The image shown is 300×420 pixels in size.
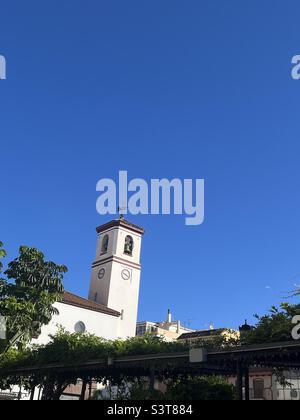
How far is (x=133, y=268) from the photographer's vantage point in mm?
58344

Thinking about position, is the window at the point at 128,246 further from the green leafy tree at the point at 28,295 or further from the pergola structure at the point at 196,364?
the pergola structure at the point at 196,364

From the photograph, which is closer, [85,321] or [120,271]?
[85,321]

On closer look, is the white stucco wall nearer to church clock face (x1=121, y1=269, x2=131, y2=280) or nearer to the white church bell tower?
the white church bell tower

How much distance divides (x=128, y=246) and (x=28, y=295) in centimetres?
2611

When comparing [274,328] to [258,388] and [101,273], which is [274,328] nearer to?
[258,388]

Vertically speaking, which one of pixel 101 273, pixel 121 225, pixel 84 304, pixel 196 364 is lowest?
pixel 196 364

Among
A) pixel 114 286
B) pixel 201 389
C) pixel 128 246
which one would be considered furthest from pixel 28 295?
pixel 128 246

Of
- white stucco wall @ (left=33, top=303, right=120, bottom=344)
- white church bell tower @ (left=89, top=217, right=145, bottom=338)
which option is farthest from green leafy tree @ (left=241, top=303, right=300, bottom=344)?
white church bell tower @ (left=89, top=217, right=145, bottom=338)

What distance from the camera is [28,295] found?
33312 millimetres

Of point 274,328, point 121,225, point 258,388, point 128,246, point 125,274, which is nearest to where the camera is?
point 274,328

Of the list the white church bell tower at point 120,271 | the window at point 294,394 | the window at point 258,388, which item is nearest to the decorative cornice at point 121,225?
the white church bell tower at point 120,271

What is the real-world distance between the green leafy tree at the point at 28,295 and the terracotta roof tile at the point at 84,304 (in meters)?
14.4

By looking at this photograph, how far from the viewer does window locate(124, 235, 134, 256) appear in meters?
58.4
